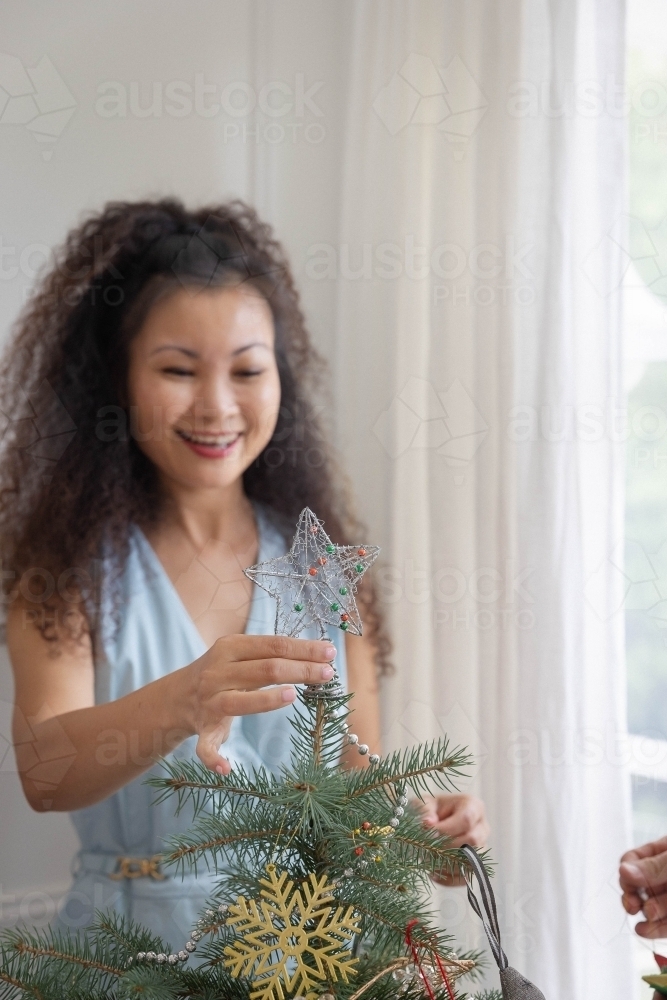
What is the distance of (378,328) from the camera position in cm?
95

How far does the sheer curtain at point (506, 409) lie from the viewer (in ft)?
2.90

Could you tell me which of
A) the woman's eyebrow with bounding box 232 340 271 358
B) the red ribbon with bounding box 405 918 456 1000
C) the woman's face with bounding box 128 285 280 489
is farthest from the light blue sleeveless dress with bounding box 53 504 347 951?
the red ribbon with bounding box 405 918 456 1000

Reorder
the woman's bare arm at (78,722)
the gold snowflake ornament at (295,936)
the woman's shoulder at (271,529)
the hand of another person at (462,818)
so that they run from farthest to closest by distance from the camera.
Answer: the woman's shoulder at (271,529) < the hand of another person at (462,818) < the woman's bare arm at (78,722) < the gold snowflake ornament at (295,936)

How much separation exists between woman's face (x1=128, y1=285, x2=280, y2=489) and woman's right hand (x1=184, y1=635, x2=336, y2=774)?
33 cm

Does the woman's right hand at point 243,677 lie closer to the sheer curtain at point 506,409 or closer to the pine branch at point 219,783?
the pine branch at point 219,783

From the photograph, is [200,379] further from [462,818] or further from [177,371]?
[462,818]

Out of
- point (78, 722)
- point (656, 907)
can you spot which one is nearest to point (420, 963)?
point (656, 907)

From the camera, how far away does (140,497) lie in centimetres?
89

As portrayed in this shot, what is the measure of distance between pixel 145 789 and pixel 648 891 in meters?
0.45

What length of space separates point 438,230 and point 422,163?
73mm

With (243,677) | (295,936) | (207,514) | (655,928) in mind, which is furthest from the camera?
(207,514)

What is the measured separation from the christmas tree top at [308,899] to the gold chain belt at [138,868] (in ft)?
Result: 1.15

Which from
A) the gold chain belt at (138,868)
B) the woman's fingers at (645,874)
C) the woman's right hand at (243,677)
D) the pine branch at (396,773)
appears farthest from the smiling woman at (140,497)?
the pine branch at (396,773)

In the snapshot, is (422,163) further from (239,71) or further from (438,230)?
(239,71)
